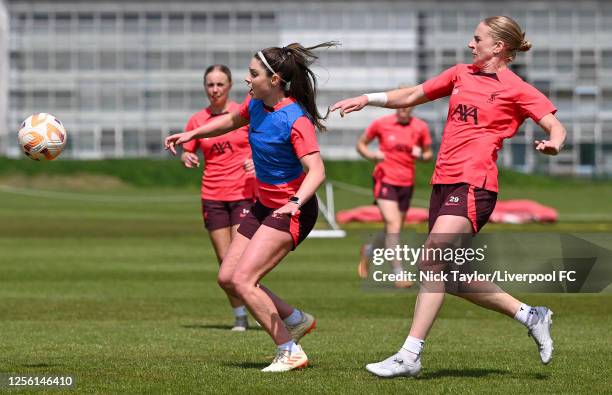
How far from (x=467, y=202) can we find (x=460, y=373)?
1.33 metres

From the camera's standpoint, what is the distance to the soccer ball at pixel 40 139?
34.4 feet

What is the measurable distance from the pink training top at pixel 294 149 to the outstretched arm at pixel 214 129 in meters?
0.09

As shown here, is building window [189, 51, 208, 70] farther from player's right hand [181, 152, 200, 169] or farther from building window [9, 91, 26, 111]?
player's right hand [181, 152, 200, 169]

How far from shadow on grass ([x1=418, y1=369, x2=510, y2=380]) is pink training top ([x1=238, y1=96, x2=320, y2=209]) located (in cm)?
173

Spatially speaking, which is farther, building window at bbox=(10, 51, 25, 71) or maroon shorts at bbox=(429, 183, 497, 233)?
building window at bbox=(10, 51, 25, 71)

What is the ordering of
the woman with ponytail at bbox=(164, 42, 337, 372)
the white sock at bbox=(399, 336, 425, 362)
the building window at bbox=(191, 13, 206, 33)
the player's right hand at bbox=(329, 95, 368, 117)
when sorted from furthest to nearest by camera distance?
the building window at bbox=(191, 13, 206, 33) < the woman with ponytail at bbox=(164, 42, 337, 372) < the player's right hand at bbox=(329, 95, 368, 117) < the white sock at bbox=(399, 336, 425, 362)

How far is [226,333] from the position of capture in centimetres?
1278

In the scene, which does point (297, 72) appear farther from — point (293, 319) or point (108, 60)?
point (108, 60)

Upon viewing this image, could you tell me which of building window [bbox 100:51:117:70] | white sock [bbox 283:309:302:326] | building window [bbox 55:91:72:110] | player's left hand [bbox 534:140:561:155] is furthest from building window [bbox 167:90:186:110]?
player's left hand [bbox 534:140:561:155]

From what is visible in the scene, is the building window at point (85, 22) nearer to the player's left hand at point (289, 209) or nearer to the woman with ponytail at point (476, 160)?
the woman with ponytail at point (476, 160)

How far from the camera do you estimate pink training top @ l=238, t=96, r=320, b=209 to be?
9.29 metres

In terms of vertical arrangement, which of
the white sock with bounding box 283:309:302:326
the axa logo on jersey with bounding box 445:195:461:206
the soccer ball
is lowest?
the white sock with bounding box 283:309:302:326

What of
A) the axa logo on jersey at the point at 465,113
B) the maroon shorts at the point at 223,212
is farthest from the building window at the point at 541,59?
the axa logo on jersey at the point at 465,113

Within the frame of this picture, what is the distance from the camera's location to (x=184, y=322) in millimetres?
13984
